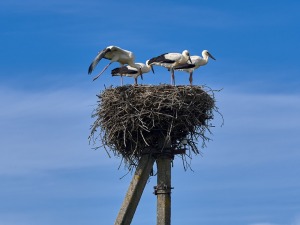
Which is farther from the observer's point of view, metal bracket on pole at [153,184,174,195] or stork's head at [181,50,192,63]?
stork's head at [181,50,192,63]

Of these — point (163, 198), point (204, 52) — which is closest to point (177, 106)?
point (163, 198)

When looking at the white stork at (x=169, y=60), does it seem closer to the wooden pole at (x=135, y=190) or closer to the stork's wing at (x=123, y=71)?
the stork's wing at (x=123, y=71)

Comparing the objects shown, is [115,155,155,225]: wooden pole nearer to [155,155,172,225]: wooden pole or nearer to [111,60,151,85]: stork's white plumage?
[155,155,172,225]: wooden pole

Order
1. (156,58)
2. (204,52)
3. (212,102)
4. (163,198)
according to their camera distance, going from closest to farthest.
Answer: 1. (163,198)
2. (212,102)
3. (156,58)
4. (204,52)

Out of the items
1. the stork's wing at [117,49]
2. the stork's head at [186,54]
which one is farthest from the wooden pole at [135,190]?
Result: the stork's head at [186,54]

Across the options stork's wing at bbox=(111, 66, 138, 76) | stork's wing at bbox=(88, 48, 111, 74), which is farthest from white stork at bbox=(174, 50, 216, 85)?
stork's wing at bbox=(88, 48, 111, 74)

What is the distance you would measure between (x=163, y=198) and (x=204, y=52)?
6.13 m

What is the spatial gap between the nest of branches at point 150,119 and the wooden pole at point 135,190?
215mm

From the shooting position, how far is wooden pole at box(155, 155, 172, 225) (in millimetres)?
13922

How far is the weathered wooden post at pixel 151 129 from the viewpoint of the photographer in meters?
14.1

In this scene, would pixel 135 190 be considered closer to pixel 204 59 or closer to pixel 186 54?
pixel 186 54

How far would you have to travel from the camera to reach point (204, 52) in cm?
1931

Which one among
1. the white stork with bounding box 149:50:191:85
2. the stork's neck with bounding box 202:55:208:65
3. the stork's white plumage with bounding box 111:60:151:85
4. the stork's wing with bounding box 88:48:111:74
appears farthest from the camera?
the stork's neck with bounding box 202:55:208:65

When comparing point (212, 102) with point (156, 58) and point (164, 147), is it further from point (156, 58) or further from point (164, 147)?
point (156, 58)
